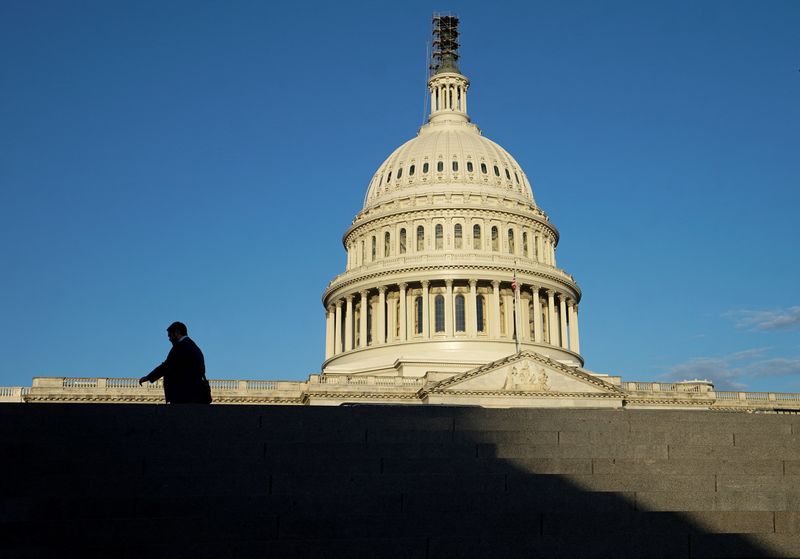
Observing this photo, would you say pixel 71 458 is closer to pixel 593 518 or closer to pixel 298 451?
pixel 298 451

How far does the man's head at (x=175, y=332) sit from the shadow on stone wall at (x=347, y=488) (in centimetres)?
185

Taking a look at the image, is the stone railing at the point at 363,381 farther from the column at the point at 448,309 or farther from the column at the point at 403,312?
the column at the point at 403,312

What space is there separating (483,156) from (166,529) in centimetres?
7936

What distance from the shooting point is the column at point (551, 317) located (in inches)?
3214

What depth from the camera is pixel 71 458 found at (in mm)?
14477

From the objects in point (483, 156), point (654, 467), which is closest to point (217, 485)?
point (654, 467)

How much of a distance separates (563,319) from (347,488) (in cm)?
7128

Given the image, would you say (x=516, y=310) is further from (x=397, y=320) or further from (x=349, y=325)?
(x=349, y=325)

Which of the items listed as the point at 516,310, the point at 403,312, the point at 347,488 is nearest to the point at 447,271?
the point at 403,312

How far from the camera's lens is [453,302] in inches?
3150

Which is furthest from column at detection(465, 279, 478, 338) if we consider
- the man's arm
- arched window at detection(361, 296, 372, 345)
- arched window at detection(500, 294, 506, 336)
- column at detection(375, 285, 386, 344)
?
the man's arm

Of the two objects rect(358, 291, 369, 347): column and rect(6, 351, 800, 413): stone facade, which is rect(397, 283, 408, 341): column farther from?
rect(6, 351, 800, 413): stone facade

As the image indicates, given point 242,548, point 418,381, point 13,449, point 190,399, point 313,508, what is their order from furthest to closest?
point 418,381, point 190,399, point 13,449, point 313,508, point 242,548

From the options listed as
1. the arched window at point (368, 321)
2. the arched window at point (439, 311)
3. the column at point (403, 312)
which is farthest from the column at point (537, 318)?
the arched window at point (368, 321)
